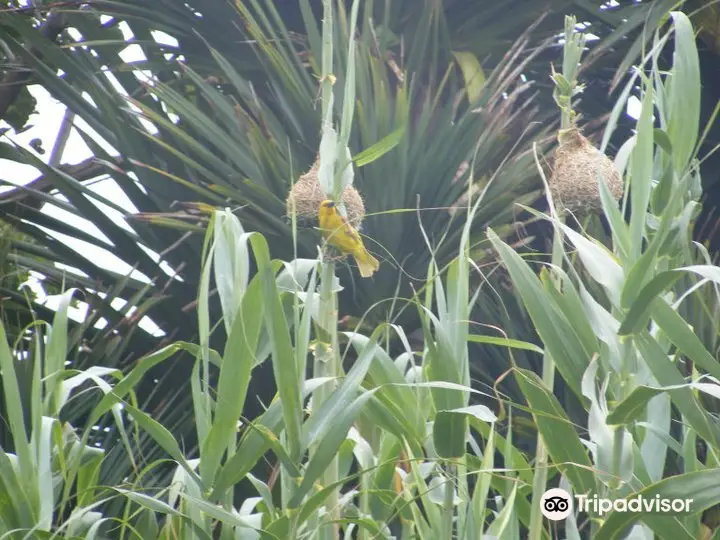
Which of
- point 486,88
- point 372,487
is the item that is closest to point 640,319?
point 372,487

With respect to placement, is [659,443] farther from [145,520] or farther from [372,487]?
[145,520]

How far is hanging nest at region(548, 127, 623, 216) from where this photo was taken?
1111 mm

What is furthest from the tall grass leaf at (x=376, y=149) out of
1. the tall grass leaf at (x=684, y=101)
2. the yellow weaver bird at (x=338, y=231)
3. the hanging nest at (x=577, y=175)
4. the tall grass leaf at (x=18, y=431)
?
the tall grass leaf at (x=18, y=431)

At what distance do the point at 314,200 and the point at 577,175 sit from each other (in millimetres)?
325

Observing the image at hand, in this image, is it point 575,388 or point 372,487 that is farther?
point 372,487

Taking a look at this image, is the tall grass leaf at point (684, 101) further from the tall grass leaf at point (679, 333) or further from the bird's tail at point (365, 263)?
the bird's tail at point (365, 263)

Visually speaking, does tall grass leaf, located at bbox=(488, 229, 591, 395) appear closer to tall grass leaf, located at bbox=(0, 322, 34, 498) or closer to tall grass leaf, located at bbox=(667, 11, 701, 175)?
tall grass leaf, located at bbox=(667, 11, 701, 175)

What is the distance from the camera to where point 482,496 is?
937mm

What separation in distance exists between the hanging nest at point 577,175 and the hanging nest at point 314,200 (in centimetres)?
22

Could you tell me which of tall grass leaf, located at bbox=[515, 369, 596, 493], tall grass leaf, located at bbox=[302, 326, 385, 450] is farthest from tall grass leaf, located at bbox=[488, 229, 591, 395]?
tall grass leaf, located at bbox=[302, 326, 385, 450]

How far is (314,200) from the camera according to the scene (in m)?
1.26

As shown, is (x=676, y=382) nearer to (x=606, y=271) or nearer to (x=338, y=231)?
(x=606, y=271)

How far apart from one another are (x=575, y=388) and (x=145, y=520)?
1.60 feet

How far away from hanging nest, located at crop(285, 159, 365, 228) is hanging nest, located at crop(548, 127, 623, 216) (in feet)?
0.72
